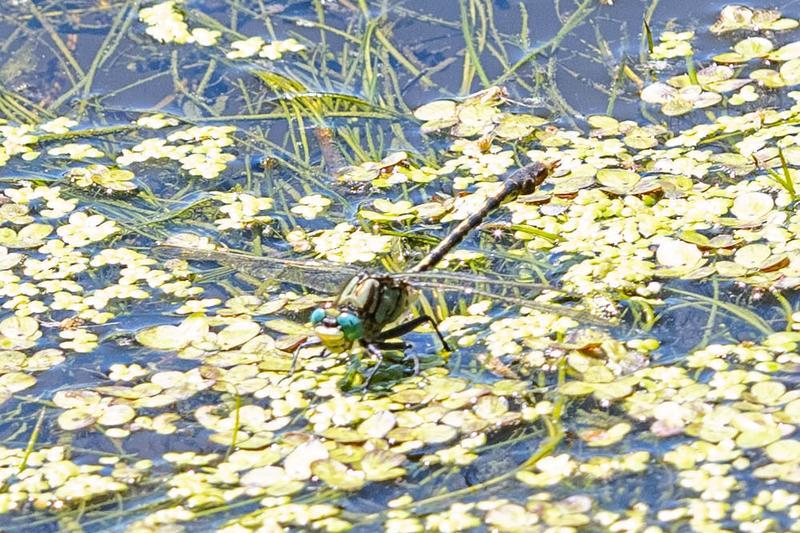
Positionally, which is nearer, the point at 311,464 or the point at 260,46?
the point at 311,464

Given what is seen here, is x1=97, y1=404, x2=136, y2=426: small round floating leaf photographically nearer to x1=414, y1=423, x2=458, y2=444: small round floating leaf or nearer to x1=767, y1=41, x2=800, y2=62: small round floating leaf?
x1=414, y1=423, x2=458, y2=444: small round floating leaf

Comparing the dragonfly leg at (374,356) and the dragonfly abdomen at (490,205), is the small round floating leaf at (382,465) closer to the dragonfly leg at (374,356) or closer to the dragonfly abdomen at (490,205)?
the dragonfly leg at (374,356)

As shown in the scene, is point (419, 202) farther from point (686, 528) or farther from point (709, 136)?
point (686, 528)

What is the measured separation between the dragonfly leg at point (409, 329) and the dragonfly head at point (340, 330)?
0.15m

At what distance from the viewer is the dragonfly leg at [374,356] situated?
4051 mm

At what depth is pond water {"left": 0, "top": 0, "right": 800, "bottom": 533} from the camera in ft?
11.9

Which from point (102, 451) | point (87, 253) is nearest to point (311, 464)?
point (102, 451)


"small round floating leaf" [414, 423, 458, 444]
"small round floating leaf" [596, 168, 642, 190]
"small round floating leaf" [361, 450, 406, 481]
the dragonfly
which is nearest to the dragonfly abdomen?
the dragonfly

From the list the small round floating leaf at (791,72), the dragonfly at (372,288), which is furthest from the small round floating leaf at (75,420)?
the small round floating leaf at (791,72)

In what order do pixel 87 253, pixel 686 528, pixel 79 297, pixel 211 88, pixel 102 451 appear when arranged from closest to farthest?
1. pixel 686 528
2. pixel 102 451
3. pixel 79 297
4. pixel 87 253
5. pixel 211 88

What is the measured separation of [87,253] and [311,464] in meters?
1.90

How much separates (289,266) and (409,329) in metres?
0.60

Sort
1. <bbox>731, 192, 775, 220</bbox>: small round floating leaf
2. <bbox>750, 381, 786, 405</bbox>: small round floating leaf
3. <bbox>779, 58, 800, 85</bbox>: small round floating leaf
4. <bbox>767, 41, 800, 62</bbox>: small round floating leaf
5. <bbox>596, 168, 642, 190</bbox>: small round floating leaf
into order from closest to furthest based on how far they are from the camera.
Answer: <bbox>750, 381, 786, 405</bbox>: small round floating leaf, <bbox>731, 192, 775, 220</bbox>: small round floating leaf, <bbox>596, 168, 642, 190</bbox>: small round floating leaf, <bbox>779, 58, 800, 85</bbox>: small round floating leaf, <bbox>767, 41, 800, 62</bbox>: small round floating leaf

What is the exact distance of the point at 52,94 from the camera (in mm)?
6273
